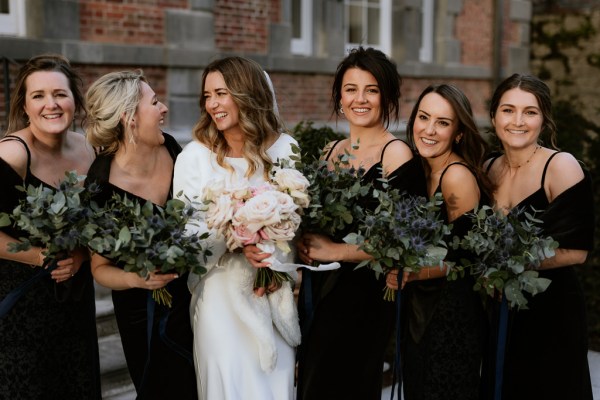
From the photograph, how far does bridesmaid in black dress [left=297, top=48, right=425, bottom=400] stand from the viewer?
355 centimetres

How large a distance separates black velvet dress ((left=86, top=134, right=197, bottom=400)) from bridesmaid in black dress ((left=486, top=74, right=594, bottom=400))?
1.45 meters

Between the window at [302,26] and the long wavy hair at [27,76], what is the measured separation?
6.51 meters

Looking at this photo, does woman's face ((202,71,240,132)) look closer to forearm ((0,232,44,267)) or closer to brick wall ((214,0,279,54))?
forearm ((0,232,44,267))

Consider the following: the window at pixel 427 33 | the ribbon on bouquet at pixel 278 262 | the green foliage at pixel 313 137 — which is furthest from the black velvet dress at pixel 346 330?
the window at pixel 427 33

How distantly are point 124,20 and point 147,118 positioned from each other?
448 centimetres

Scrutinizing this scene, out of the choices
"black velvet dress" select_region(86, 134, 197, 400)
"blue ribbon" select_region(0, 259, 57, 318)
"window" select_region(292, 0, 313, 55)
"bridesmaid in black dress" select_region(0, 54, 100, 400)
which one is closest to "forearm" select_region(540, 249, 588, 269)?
"black velvet dress" select_region(86, 134, 197, 400)

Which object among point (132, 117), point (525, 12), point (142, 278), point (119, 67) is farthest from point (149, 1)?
point (525, 12)

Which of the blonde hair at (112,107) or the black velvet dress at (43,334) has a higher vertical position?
the blonde hair at (112,107)

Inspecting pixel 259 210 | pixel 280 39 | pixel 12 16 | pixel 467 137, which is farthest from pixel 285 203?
pixel 280 39

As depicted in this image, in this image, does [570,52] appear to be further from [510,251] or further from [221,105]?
[221,105]

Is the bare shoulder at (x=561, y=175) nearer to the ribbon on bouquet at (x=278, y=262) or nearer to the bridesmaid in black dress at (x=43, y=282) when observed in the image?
the ribbon on bouquet at (x=278, y=262)

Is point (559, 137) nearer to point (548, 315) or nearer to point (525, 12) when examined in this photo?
point (548, 315)

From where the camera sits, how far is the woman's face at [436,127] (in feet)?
11.7

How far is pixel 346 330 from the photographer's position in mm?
3586
